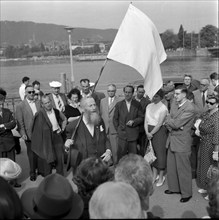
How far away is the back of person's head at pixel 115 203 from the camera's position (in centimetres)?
136

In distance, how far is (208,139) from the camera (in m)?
4.12

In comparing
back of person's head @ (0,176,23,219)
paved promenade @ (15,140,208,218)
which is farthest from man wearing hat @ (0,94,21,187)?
back of person's head @ (0,176,23,219)

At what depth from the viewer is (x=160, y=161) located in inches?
189

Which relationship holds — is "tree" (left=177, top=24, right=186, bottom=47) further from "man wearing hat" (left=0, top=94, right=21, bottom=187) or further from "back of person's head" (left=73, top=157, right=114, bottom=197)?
"back of person's head" (left=73, top=157, right=114, bottom=197)

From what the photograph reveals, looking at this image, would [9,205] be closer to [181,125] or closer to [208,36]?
[181,125]

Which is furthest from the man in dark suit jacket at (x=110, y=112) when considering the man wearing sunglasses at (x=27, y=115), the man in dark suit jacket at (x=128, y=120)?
the man wearing sunglasses at (x=27, y=115)

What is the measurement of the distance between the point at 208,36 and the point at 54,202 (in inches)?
4070

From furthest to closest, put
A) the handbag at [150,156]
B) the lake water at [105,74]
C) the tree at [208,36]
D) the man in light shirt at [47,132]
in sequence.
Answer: the tree at [208,36]
the lake water at [105,74]
the man in light shirt at [47,132]
the handbag at [150,156]

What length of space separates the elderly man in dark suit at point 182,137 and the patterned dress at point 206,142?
0.54 ft

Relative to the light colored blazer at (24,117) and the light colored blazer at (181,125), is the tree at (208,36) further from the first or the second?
the light colored blazer at (181,125)

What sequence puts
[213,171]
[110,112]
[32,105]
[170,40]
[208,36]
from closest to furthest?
[213,171] → [32,105] → [110,112] → [170,40] → [208,36]

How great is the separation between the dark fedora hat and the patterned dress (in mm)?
2567

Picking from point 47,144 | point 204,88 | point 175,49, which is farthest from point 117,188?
point 175,49

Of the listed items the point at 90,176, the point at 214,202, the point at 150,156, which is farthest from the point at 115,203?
the point at 150,156
